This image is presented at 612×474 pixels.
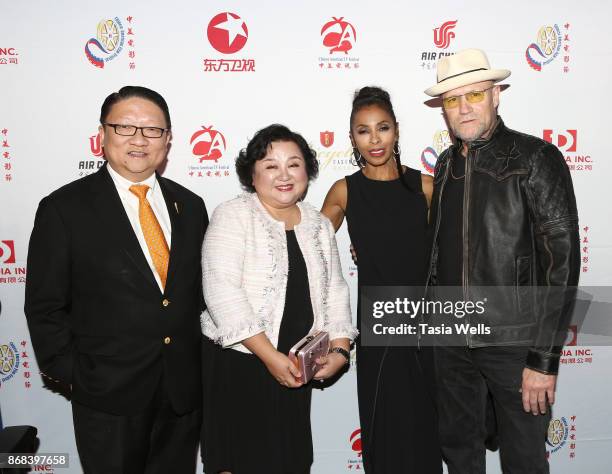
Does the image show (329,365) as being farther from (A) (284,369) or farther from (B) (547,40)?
(B) (547,40)

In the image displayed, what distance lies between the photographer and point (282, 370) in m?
2.00

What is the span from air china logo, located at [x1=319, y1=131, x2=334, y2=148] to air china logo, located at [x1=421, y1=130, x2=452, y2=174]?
0.59 m

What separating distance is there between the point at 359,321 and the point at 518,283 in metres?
0.91

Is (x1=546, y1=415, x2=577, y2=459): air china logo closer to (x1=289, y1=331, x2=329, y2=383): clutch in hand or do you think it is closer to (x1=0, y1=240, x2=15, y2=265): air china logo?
(x1=289, y1=331, x2=329, y2=383): clutch in hand

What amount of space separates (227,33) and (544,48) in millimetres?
1945

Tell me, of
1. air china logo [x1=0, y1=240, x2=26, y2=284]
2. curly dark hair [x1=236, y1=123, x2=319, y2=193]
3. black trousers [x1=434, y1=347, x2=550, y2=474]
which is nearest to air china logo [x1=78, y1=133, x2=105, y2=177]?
air china logo [x1=0, y1=240, x2=26, y2=284]

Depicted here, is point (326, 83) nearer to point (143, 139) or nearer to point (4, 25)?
point (143, 139)

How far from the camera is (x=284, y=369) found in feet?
6.56

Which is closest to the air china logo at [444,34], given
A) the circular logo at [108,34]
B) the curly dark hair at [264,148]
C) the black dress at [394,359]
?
the black dress at [394,359]

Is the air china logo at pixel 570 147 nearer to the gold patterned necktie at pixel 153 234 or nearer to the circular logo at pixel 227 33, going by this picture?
the circular logo at pixel 227 33

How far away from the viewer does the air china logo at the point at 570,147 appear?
10.1ft

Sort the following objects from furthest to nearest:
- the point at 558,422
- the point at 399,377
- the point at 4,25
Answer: the point at 558,422 < the point at 4,25 < the point at 399,377

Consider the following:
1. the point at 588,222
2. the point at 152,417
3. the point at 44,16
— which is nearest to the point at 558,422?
the point at 588,222

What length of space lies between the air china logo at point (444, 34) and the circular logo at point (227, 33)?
115 centimetres
